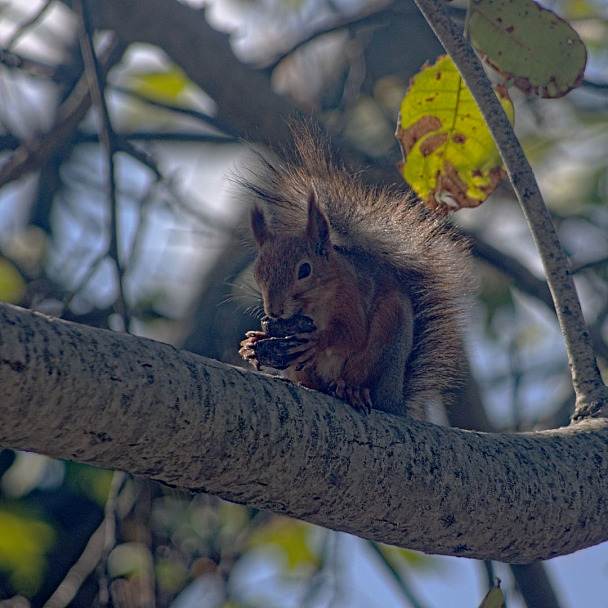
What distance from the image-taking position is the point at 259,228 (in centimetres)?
249

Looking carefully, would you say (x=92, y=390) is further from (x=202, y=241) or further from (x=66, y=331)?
(x=202, y=241)

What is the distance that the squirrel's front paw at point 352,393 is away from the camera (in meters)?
1.86

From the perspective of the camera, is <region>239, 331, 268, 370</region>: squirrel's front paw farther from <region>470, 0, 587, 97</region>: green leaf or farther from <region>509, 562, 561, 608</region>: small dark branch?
<region>509, 562, 561, 608</region>: small dark branch

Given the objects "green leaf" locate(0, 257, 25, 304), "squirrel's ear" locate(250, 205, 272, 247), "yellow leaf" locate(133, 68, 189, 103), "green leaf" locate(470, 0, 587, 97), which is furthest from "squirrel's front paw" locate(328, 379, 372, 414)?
"yellow leaf" locate(133, 68, 189, 103)

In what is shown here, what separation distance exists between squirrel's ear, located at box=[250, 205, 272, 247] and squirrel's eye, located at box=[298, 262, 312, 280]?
0.21m

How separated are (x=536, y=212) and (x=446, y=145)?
410 mm

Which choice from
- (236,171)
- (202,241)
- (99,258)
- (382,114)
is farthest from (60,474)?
(382,114)

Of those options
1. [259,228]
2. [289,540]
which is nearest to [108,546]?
[259,228]

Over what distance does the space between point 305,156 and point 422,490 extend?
1181mm

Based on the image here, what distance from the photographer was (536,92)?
5.96ft

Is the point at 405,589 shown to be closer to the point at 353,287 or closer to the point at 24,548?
the point at 353,287

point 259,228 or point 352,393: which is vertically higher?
point 259,228

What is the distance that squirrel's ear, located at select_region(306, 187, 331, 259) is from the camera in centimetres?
231

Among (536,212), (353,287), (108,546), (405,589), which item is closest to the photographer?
(536,212)
